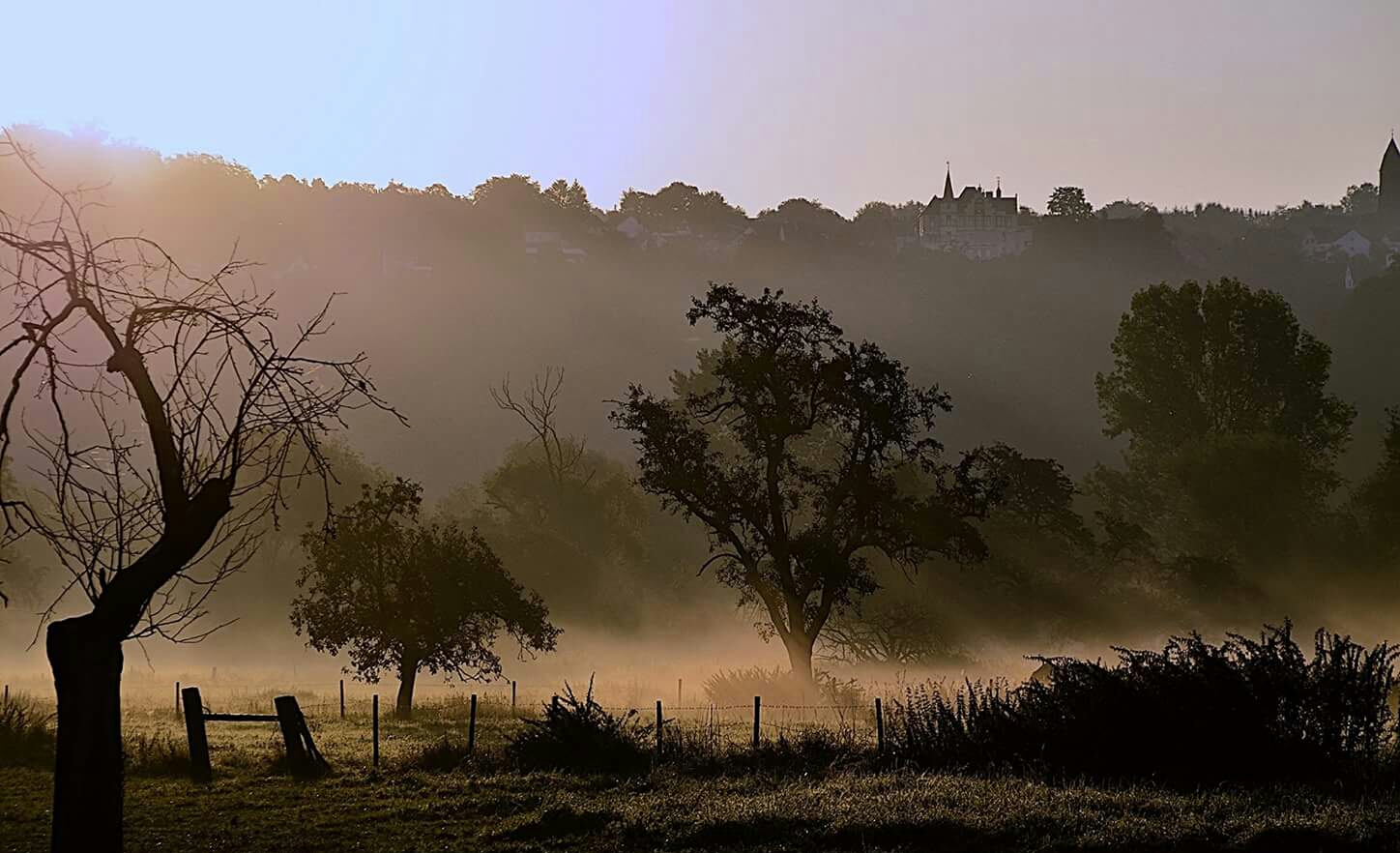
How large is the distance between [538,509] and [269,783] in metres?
48.3

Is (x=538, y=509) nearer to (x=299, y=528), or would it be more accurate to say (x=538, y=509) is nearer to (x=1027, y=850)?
(x=299, y=528)

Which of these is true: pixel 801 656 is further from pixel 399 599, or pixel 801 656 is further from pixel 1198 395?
pixel 1198 395

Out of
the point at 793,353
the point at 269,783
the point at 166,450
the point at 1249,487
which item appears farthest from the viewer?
the point at 1249,487

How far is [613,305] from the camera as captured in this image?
518ft

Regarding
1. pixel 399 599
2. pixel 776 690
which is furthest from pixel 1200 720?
pixel 399 599

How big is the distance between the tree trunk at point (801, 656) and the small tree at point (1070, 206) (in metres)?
151

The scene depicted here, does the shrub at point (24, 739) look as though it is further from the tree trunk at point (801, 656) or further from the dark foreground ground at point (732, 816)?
the tree trunk at point (801, 656)

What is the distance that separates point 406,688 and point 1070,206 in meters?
162

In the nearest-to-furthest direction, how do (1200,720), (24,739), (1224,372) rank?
(1200,720)
(24,739)
(1224,372)

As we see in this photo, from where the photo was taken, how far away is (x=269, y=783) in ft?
70.4

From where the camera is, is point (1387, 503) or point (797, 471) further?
point (1387, 503)

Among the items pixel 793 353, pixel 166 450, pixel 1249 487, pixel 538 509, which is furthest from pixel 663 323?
pixel 166 450

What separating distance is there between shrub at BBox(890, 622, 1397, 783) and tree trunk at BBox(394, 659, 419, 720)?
16.8m

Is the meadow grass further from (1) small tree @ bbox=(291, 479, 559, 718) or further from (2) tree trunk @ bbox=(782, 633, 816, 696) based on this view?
(2) tree trunk @ bbox=(782, 633, 816, 696)
